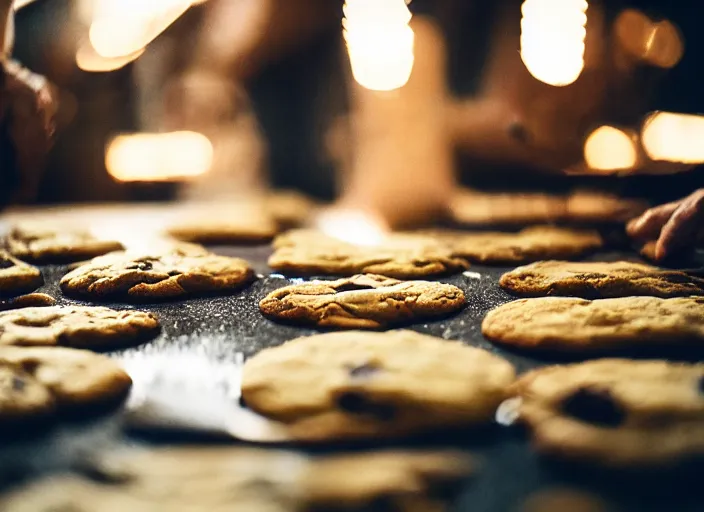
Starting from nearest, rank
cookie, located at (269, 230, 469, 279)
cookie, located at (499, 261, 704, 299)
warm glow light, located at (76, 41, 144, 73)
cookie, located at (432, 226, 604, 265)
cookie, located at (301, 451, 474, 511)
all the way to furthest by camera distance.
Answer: cookie, located at (301, 451, 474, 511)
cookie, located at (499, 261, 704, 299)
cookie, located at (269, 230, 469, 279)
cookie, located at (432, 226, 604, 265)
warm glow light, located at (76, 41, 144, 73)

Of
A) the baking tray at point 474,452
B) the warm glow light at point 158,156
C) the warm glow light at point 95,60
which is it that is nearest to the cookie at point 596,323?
the baking tray at point 474,452

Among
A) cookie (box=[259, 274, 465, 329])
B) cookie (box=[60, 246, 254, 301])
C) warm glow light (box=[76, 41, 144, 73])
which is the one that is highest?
warm glow light (box=[76, 41, 144, 73])

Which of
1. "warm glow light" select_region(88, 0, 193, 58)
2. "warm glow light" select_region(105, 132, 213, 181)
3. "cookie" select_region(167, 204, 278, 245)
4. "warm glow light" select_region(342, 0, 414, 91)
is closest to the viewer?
"warm glow light" select_region(342, 0, 414, 91)

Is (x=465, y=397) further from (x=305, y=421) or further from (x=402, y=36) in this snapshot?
(x=402, y=36)

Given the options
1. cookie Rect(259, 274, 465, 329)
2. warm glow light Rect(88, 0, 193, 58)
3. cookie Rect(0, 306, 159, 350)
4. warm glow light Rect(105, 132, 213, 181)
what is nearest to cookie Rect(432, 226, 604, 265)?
cookie Rect(259, 274, 465, 329)

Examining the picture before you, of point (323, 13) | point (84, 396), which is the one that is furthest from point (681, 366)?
point (323, 13)

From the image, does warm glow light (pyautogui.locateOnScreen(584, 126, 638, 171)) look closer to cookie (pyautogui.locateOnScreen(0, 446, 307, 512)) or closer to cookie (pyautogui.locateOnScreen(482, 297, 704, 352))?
cookie (pyautogui.locateOnScreen(482, 297, 704, 352))
